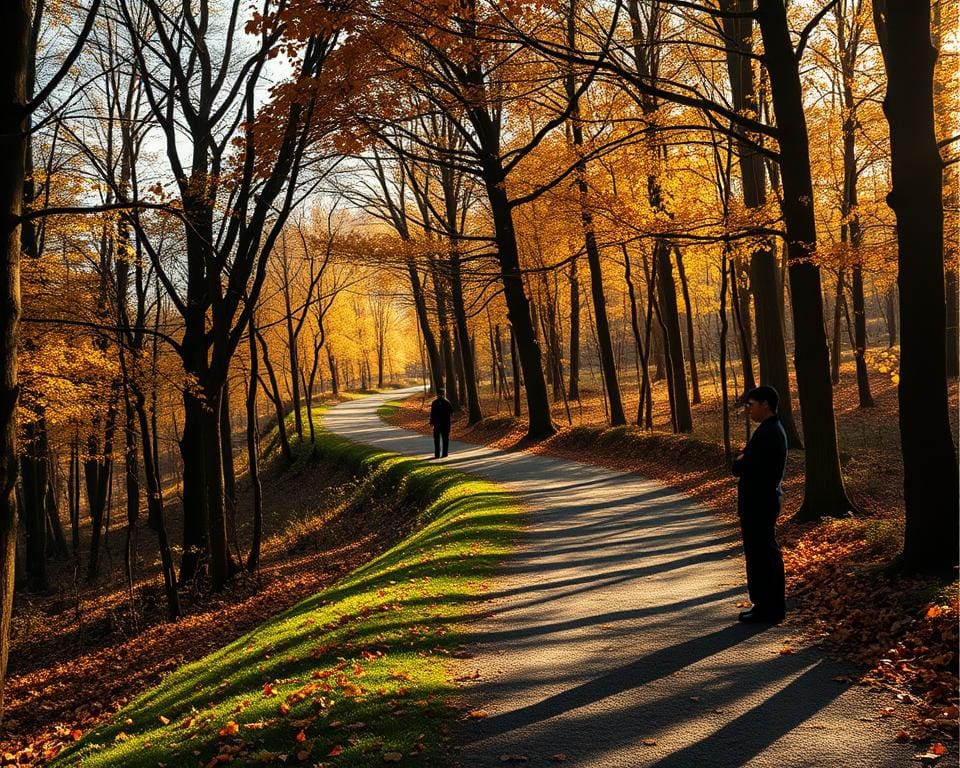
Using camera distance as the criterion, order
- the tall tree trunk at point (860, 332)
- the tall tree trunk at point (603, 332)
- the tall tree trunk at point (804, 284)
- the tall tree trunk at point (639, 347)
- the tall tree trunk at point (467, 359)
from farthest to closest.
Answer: the tall tree trunk at point (467, 359) < the tall tree trunk at point (603, 332) < the tall tree trunk at point (860, 332) < the tall tree trunk at point (639, 347) < the tall tree trunk at point (804, 284)

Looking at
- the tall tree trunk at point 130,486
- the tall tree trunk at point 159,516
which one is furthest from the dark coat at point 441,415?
the tall tree trunk at point 159,516

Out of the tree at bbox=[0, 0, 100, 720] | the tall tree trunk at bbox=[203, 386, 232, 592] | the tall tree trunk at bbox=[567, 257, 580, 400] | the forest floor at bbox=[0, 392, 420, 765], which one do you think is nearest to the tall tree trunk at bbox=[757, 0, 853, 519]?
the tree at bbox=[0, 0, 100, 720]

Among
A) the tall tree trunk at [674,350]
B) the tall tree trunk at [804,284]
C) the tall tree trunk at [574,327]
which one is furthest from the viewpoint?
the tall tree trunk at [574,327]

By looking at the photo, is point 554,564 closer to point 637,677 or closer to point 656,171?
point 637,677

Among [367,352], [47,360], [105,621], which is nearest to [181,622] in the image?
[105,621]

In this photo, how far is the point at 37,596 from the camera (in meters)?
17.0

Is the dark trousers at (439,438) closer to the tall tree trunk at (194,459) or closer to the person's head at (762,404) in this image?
the tall tree trunk at (194,459)

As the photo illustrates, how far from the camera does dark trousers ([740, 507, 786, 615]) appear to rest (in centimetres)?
Result: 573

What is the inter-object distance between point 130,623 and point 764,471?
1092 cm

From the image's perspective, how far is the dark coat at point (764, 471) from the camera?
5684 millimetres

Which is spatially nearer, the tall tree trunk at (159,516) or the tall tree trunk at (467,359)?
the tall tree trunk at (159,516)

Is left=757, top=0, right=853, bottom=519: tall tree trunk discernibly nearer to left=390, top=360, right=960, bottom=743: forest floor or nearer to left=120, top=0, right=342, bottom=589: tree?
left=390, top=360, right=960, bottom=743: forest floor

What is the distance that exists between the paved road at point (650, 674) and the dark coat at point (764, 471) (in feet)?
3.40

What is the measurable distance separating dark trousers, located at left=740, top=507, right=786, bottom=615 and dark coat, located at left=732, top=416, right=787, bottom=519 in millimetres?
42
